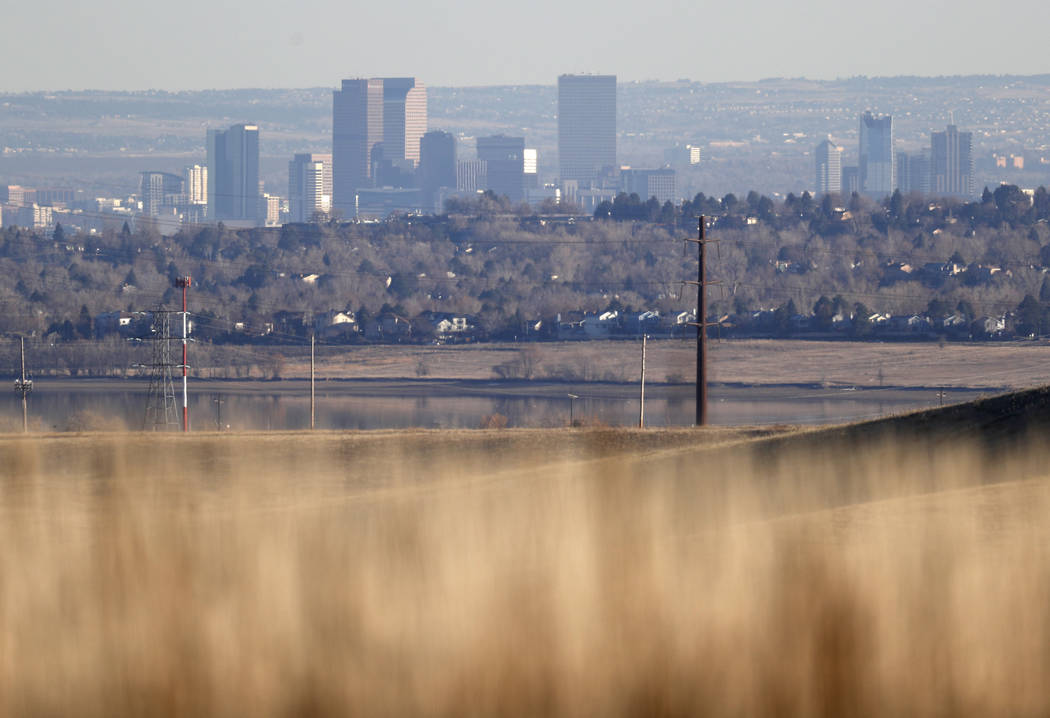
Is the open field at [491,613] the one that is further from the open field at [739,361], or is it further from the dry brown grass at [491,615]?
the open field at [739,361]

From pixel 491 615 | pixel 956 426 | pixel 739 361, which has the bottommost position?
pixel 739 361

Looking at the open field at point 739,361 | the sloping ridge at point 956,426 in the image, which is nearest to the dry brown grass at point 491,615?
the sloping ridge at point 956,426

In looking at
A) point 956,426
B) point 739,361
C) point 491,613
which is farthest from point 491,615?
point 739,361

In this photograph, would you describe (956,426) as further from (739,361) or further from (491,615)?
(739,361)

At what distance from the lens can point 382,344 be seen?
4865 inches

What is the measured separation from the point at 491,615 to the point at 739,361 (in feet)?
329

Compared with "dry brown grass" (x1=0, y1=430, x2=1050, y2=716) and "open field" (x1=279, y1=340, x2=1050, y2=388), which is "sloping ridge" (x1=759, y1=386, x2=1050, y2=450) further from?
"open field" (x1=279, y1=340, x2=1050, y2=388)

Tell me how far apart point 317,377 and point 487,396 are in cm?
1483

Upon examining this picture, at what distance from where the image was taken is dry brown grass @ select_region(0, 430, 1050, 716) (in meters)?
6.68

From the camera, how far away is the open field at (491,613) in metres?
6.68

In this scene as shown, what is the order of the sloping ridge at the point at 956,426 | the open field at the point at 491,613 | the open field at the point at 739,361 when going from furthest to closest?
the open field at the point at 739,361 → the sloping ridge at the point at 956,426 → the open field at the point at 491,613

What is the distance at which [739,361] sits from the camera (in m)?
106

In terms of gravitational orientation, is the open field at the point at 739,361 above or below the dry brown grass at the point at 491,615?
below

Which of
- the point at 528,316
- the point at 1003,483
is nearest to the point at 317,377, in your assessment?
the point at 528,316
